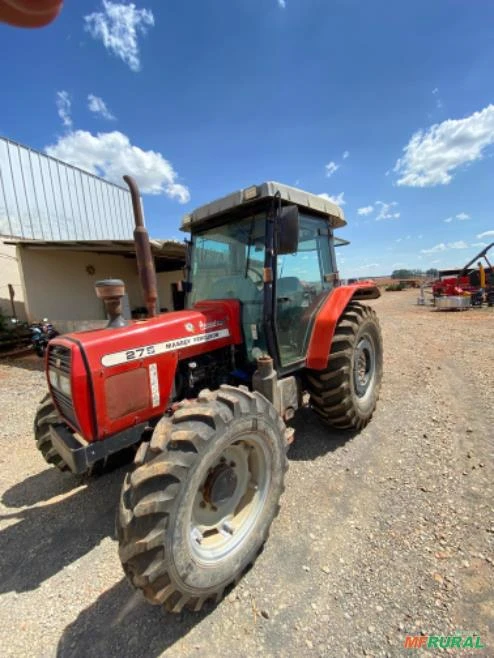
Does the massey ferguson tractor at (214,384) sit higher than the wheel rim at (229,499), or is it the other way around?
the massey ferguson tractor at (214,384)

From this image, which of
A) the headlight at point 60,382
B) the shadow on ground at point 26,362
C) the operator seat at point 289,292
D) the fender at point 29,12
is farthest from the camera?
the shadow on ground at point 26,362

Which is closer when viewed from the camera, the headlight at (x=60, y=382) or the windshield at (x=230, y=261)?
the headlight at (x=60, y=382)

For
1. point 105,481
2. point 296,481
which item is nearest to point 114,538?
point 105,481

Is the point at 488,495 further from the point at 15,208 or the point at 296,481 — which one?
the point at 15,208

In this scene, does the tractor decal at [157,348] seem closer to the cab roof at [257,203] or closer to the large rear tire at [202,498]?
the large rear tire at [202,498]

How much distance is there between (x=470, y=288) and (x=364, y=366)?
1555 centimetres

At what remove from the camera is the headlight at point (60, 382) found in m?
1.86

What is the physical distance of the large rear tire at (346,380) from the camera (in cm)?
297

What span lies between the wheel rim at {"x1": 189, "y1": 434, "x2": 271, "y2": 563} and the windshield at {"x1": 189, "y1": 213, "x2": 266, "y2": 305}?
124 cm

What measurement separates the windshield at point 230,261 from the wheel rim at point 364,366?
1387 millimetres

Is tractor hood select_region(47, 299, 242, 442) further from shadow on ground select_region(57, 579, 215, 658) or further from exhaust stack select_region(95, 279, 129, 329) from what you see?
shadow on ground select_region(57, 579, 215, 658)

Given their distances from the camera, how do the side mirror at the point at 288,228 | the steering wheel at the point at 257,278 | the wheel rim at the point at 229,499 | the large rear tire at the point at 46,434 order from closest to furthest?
1. the wheel rim at the point at 229,499
2. the side mirror at the point at 288,228
3. the large rear tire at the point at 46,434
4. the steering wheel at the point at 257,278

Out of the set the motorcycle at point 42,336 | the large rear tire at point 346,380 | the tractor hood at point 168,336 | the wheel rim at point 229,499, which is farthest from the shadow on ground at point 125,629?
the motorcycle at point 42,336

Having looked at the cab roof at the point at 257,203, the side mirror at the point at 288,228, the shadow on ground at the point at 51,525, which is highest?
the cab roof at the point at 257,203
